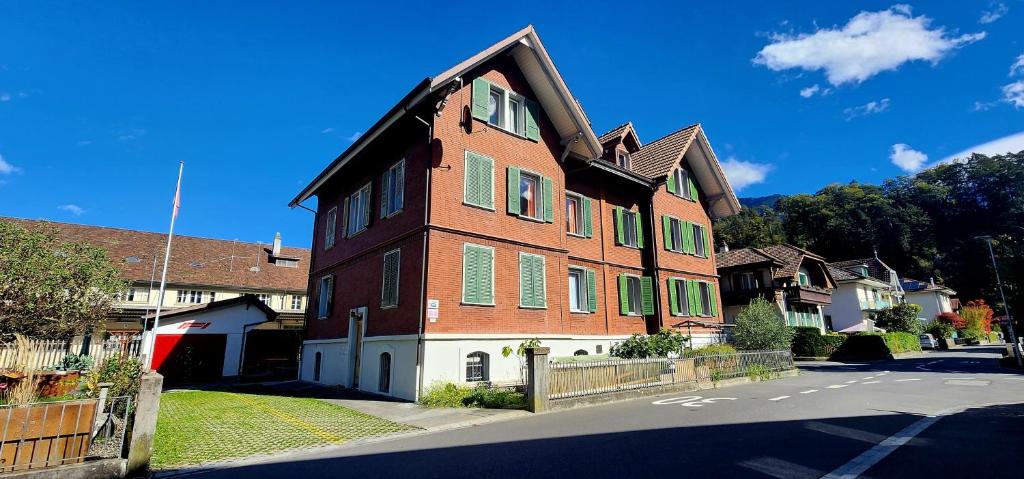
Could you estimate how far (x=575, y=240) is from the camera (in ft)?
65.6

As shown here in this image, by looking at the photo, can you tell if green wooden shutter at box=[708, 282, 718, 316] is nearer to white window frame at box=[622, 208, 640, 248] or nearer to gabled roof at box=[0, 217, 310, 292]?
white window frame at box=[622, 208, 640, 248]

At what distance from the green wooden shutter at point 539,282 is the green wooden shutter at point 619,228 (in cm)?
622

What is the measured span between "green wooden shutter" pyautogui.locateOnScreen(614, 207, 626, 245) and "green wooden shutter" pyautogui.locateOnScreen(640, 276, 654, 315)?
210 cm

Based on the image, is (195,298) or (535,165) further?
(195,298)

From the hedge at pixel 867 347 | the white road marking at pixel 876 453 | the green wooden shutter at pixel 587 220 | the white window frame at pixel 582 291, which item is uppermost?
the green wooden shutter at pixel 587 220

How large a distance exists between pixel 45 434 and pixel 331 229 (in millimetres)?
A: 16699

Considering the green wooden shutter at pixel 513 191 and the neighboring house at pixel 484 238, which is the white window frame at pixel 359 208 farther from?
the green wooden shutter at pixel 513 191

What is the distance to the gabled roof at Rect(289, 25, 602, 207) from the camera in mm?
15188

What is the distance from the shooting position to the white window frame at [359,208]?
19.3 metres

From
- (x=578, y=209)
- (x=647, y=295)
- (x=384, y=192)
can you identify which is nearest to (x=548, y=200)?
(x=578, y=209)

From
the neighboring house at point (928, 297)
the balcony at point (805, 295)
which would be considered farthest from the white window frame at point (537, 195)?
the neighboring house at point (928, 297)

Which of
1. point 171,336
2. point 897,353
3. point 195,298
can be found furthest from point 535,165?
point 897,353

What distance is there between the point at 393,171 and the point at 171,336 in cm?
1619

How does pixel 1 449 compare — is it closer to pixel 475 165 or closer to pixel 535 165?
pixel 475 165
